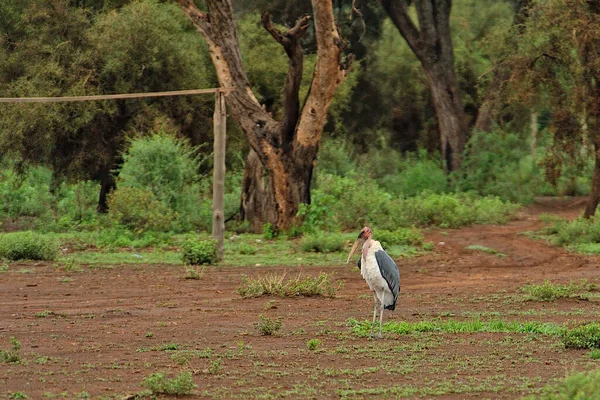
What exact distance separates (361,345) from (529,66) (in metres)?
14.2

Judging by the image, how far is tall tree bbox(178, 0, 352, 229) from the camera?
897 inches

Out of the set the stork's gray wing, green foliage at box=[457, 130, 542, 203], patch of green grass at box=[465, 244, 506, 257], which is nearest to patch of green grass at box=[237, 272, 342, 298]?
the stork's gray wing

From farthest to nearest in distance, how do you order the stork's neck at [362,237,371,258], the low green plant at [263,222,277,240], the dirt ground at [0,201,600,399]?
the low green plant at [263,222,277,240], the stork's neck at [362,237,371,258], the dirt ground at [0,201,600,399]

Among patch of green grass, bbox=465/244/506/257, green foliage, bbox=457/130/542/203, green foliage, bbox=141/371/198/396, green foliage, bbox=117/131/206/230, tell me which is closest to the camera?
green foliage, bbox=141/371/198/396


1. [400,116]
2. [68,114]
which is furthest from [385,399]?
[400,116]

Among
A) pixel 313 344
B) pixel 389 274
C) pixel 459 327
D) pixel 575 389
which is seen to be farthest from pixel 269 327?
pixel 575 389

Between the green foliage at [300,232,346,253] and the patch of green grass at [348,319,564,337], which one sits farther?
the green foliage at [300,232,346,253]

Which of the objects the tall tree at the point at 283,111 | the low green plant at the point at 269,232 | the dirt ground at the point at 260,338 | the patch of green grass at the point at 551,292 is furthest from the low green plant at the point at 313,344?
the low green plant at the point at 269,232

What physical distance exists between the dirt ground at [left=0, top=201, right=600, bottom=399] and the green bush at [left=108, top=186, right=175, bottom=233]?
4498mm

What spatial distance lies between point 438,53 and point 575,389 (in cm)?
2452

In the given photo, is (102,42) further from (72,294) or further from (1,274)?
(72,294)

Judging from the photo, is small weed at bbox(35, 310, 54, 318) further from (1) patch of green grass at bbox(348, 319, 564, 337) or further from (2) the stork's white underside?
(2) the stork's white underside

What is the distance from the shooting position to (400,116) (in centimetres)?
4006

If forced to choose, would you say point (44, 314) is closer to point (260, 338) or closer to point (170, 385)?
point (260, 338)
